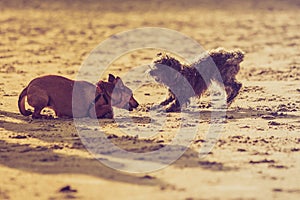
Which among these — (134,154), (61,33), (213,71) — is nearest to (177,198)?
(134,154)

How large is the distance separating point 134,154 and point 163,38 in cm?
1094

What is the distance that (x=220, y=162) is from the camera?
7457 mm

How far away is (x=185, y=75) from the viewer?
995 centimetres

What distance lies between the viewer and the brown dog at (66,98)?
912 cm

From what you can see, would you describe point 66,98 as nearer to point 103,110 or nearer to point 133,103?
point 103,110

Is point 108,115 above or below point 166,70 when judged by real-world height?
below

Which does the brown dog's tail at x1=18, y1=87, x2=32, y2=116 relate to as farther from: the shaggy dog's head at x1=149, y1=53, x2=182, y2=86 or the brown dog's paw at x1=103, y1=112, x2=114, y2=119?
the shaggy dog's head at x1=149, y1=53, x2=182, y2=86

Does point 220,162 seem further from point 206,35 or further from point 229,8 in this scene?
point 229,8

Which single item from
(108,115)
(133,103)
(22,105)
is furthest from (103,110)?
(22,105)

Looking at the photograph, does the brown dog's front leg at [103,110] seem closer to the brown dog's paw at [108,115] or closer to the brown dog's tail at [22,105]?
the brown dog's paw at [108,115]

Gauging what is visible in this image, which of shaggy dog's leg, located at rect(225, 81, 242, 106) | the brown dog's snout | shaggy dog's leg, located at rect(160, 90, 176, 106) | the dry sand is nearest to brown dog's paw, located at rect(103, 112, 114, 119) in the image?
the dry sand

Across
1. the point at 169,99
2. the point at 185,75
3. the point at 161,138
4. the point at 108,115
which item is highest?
the point at 185,75

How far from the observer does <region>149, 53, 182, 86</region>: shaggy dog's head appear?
992cm

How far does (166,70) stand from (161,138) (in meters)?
1.67
